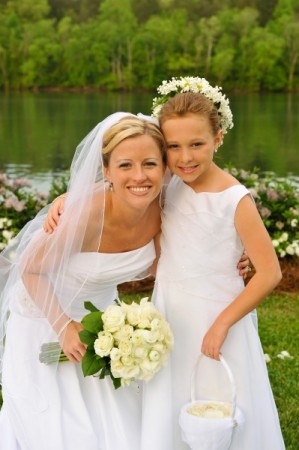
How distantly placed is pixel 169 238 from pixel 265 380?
81cm

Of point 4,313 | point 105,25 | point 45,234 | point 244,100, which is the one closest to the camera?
point 45,234

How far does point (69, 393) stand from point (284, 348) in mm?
2596

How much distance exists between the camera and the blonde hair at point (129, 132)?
118 inches

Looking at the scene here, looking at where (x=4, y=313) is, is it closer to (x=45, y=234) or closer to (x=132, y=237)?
(x=45, y=234)

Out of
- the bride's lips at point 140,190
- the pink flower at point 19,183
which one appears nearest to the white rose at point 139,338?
the bride's lips at point 140,190

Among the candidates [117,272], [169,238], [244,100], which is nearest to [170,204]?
[169,238]

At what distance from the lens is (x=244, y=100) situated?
5700cm

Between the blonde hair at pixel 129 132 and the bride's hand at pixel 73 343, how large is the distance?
0.78 m

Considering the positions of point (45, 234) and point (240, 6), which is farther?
point (240, 6)

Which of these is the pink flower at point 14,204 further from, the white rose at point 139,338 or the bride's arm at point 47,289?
the white rose at point 139,338

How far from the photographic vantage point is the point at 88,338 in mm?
3025

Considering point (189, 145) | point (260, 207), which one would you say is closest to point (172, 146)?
point (189, 145)

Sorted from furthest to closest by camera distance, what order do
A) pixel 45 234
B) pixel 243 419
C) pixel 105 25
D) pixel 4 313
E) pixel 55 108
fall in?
pixel 105 25 → pixel 55 108 → pixel 4 313 → pixel 45 234 → pixel 243 419

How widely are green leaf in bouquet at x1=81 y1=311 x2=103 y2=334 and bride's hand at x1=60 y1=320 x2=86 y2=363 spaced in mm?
169
